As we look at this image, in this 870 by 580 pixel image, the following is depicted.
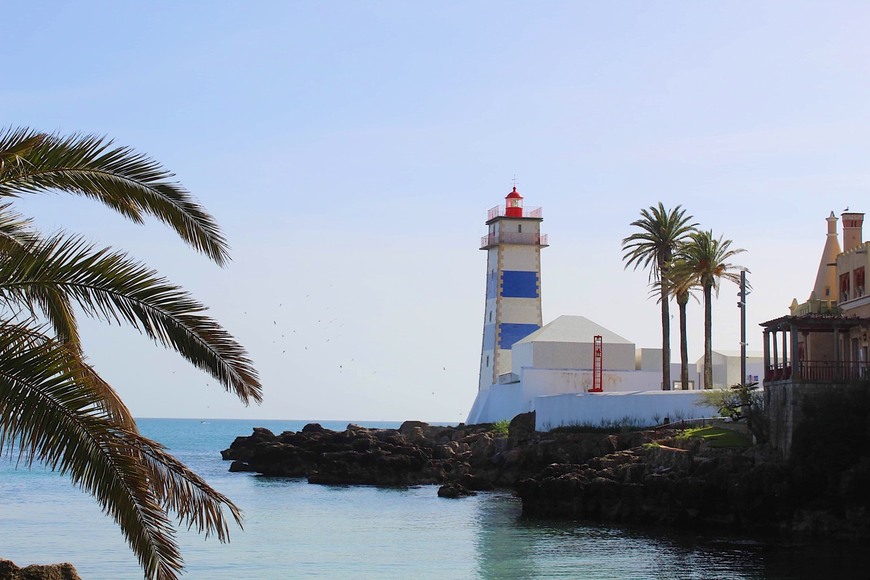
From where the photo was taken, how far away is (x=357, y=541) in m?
35.2

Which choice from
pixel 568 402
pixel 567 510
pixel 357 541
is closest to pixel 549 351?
pixel 568 402

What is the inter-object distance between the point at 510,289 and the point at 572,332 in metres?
6.38

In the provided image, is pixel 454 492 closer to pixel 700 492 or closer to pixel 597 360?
pixel 597 360

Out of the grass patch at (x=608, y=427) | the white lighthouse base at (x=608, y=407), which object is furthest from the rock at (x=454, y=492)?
the white lighthouse base at (x=608, y=407)

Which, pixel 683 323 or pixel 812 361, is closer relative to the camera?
pixel 812 361

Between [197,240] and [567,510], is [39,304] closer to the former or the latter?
[197,240]

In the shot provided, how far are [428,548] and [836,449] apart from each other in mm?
12013

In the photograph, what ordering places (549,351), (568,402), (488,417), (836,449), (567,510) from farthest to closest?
(488,417)
(549,351)
(568,402)
(567,510)
(836,449)

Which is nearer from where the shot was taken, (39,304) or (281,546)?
(39,304)

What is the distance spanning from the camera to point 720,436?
126 ft

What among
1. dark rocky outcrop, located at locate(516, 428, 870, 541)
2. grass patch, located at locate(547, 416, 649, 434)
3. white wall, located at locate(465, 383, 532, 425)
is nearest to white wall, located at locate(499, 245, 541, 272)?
white wall, located at locate(465, 383, 532, 425)

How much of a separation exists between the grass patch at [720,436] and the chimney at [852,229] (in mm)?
8607

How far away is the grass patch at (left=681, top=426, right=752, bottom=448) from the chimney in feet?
28.2

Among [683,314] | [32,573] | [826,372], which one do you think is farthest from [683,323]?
[32,573]
